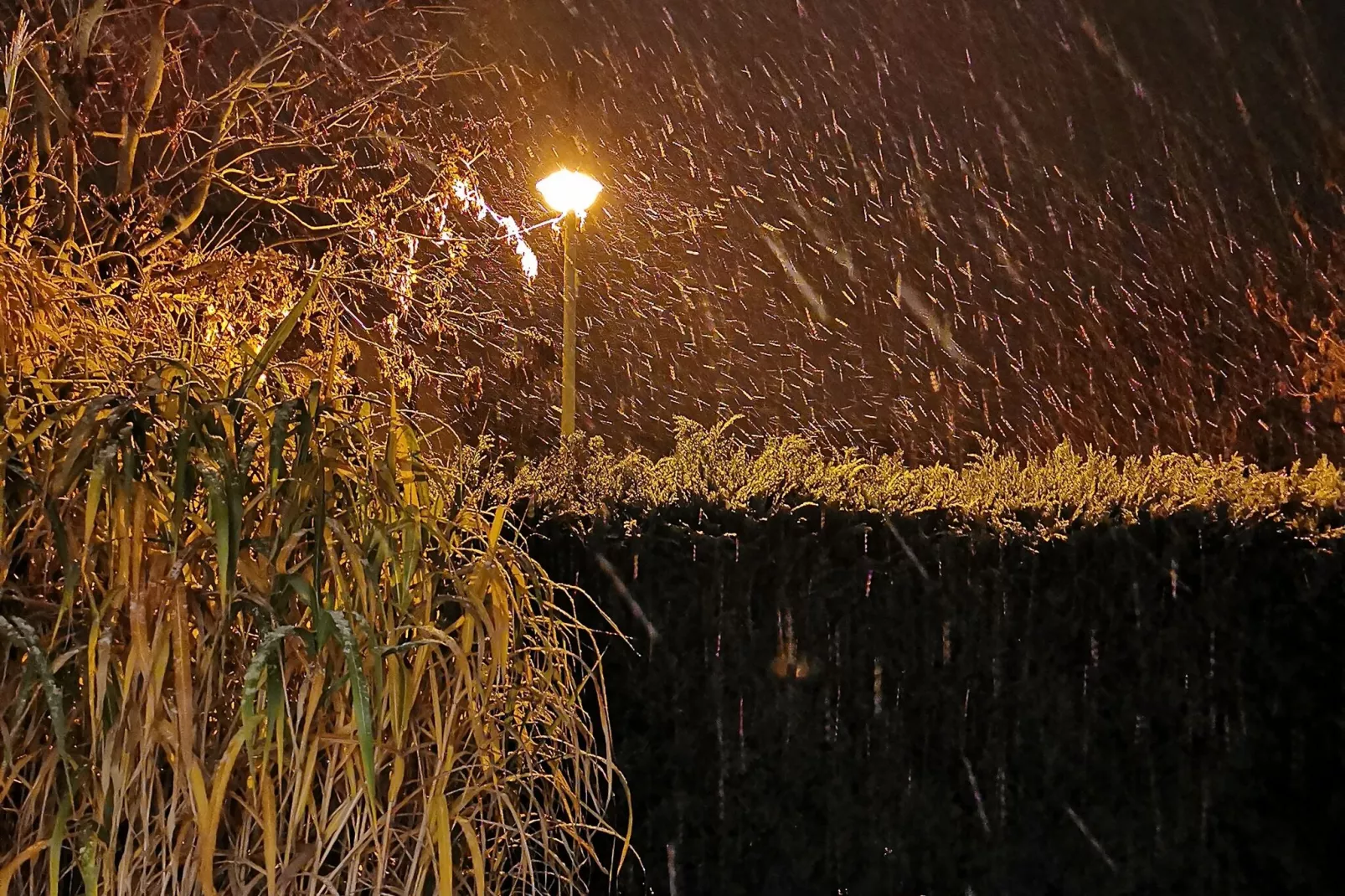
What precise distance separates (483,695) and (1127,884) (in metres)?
2.25

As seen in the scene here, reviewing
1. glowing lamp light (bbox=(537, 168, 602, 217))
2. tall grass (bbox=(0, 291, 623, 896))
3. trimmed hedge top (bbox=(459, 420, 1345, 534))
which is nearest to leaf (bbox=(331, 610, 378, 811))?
tall grass (bbox=(0, 291, 623, 896))

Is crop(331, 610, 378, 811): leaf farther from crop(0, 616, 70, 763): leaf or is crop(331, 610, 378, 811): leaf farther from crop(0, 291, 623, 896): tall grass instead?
crop(0, 616, 70, 763): leaf

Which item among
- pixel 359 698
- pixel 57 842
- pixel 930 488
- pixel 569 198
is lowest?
pixel 57 842

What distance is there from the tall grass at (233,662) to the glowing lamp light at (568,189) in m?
5.46

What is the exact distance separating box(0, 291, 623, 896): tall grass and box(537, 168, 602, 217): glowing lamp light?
5.46m

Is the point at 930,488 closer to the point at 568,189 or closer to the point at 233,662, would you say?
the point at 233,662

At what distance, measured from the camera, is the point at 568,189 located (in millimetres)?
7637

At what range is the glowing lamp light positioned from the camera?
25.0 ft

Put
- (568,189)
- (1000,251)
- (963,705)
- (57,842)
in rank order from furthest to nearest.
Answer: (1000,251)
(568,189)
(963,705)
(57,842)

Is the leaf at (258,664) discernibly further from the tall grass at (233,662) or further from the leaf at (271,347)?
the leaf at (271,347)

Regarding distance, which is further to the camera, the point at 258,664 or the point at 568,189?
the point at 568,189

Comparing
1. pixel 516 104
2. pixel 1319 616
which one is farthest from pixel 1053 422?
pixel 1319 616

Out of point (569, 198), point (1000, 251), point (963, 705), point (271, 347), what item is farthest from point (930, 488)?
point (1000, 251)

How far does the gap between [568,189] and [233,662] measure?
579 centimetres
